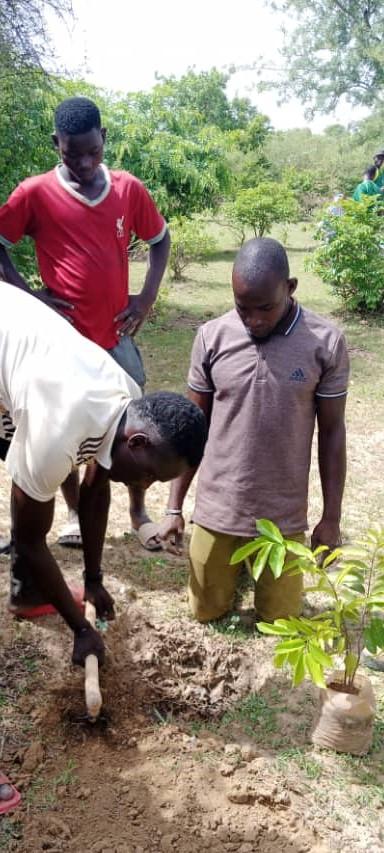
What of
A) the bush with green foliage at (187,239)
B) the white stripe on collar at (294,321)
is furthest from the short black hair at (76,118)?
the bush with green foliage at (187,239)

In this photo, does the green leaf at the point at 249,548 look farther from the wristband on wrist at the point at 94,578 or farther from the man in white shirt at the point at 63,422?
the wristband on wrist at the point at 94,578

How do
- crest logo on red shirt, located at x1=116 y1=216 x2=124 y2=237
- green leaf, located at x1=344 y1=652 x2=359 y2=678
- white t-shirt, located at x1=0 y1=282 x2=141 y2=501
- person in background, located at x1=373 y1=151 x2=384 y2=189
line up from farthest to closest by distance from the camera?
person in background, located at x1=373 y1=151 x2=384 y2=189 < crest logo on red shirt, located at x1=116 y1=216 x2=124 y2=237 < green leaf, located at x1=344 y1=652 x2=359 y2=678 < white t-shirt, located at x1=0 y1=282 x2=141 y2=501

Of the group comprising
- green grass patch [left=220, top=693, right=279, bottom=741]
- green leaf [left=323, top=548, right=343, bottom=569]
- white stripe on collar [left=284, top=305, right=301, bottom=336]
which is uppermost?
white stripe on collar [left=284, top=305, right=301, bottom=336]

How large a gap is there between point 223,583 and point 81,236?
1.56 meters

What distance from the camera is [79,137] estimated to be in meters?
2.86

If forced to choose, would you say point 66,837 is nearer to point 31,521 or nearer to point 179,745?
point 179,745

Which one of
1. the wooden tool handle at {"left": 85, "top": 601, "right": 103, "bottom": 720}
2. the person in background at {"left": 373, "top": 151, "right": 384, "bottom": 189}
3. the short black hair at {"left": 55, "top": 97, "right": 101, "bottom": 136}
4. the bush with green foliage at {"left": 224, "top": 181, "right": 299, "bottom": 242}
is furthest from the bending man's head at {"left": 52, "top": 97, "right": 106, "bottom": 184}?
the bush with green foliage at {"left": 224, "top": 181, "right": 299, "bottom": 242}

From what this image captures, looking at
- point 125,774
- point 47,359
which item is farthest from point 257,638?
point 47,359

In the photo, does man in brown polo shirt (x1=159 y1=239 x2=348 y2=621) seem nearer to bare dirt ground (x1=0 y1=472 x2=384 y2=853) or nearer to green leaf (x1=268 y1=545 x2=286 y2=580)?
bare dirt ground (x1=0 y1=472 x2=384 y2=853)

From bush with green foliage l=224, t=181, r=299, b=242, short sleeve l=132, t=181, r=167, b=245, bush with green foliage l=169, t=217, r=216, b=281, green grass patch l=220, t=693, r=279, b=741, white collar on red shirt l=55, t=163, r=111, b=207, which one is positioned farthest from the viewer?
bush with green foliage l=224, t=181, r=299, b=242

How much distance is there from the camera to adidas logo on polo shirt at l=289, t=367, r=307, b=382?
260cm

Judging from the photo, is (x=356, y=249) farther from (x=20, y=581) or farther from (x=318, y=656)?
(x=318, y=656)

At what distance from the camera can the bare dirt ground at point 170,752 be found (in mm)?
→ 2131

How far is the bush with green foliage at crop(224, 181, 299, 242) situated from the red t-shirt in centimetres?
825
